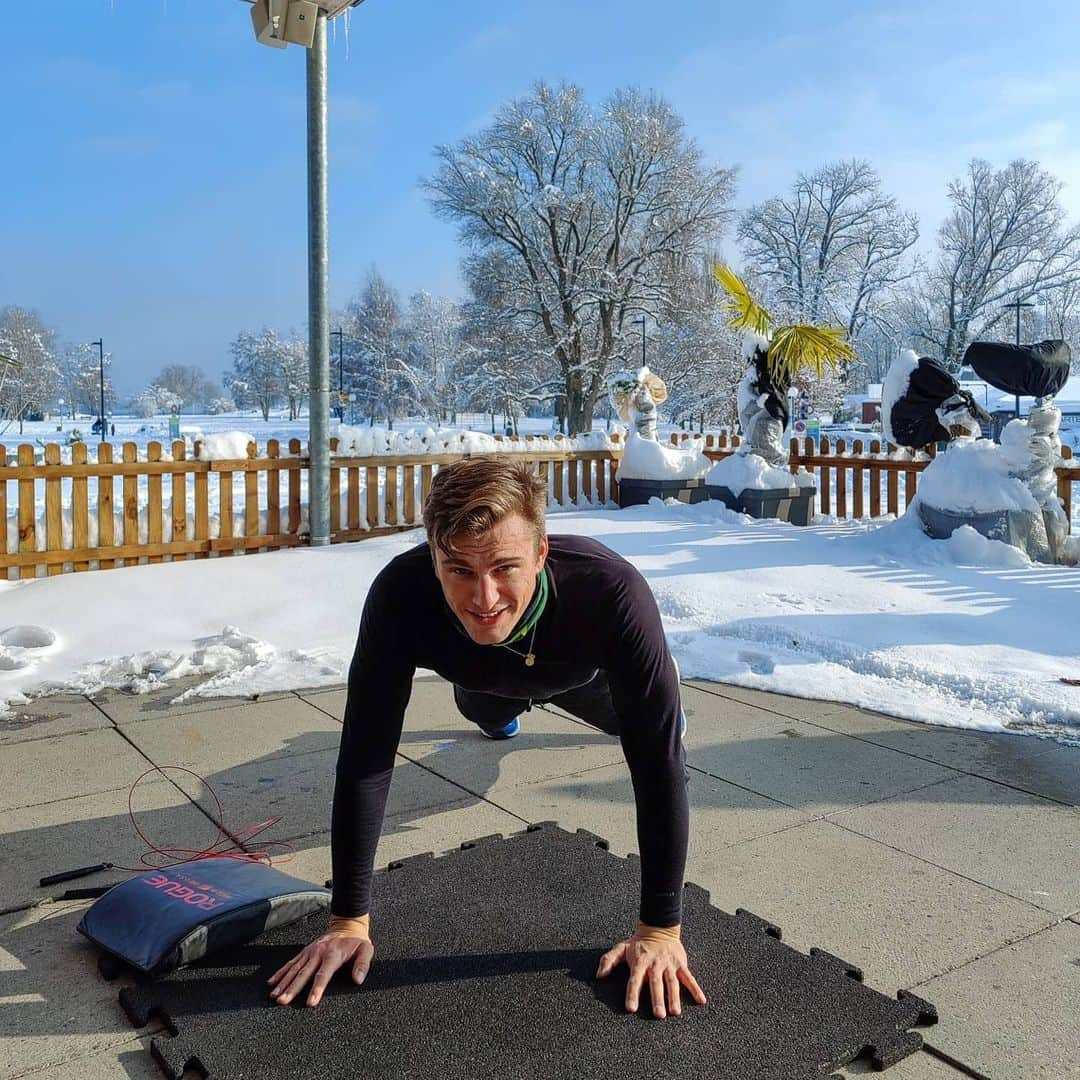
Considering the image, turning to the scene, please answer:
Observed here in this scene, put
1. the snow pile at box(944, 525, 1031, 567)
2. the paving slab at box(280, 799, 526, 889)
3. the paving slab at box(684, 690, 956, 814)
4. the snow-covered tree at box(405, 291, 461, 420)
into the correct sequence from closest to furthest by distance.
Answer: the paving slab at box(280, 799, 526, 889), the paving slab at box(684, 690, 956, 814), the snow pile at box(944, 525, 1031, 567), the snow-covered tree at box(405, 291, 461, 420)

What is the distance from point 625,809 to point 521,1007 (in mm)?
1184

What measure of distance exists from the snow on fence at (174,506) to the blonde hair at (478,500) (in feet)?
16.3

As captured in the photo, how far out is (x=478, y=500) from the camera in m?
1.76

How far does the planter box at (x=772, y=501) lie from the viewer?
401 inches

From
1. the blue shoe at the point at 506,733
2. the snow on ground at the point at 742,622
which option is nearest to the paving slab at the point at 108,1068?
the blue shoe at the point at 506,733

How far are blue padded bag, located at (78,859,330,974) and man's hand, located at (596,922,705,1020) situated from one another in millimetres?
838

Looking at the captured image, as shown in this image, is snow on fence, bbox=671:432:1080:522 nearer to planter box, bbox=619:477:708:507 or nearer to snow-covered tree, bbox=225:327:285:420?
planter box, bbox=619:477:708:507

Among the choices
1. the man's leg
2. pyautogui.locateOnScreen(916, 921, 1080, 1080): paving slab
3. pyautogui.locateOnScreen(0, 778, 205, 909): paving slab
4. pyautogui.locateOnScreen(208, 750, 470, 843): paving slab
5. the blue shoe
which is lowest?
pyautogui.locateOnScreen(0, 778, 205, 909): paving slab

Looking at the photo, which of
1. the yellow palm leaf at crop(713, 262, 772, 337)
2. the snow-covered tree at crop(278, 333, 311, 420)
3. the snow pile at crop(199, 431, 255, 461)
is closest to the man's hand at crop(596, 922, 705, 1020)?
the snow pile at crop(199, 431, 255, 461)

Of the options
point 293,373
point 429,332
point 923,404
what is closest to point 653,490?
point 923,404

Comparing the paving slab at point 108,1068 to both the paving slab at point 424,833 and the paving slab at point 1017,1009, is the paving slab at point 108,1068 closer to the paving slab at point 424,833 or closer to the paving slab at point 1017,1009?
the paving slab at point 424,833

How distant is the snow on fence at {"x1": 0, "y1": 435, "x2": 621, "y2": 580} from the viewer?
7.40m

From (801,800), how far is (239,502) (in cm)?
778

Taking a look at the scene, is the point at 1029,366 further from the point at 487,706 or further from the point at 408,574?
the point at 408,574
